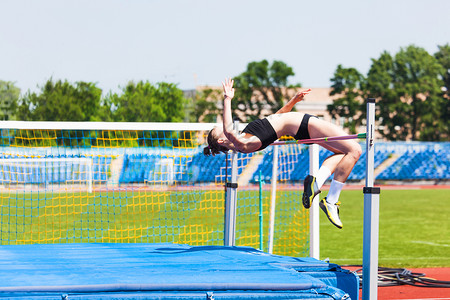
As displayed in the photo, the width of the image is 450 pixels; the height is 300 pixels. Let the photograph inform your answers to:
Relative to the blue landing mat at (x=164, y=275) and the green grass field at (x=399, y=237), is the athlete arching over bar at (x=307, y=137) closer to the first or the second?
the blue landing mat at (x=164, y=275)

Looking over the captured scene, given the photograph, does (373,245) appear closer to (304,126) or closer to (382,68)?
(304,126)

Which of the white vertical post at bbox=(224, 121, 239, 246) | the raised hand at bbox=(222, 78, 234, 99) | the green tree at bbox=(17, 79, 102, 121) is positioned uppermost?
the green tree at bbox=(17, 79, 102, 121)

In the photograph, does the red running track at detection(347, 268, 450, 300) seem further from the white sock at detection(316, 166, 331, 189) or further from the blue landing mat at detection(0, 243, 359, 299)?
the white sock at detection(316, 166, 331, 189)

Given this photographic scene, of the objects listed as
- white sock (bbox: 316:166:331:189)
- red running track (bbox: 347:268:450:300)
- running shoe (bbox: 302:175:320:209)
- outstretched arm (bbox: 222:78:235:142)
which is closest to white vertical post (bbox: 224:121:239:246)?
red running track (bbox: 347:268:450:300)

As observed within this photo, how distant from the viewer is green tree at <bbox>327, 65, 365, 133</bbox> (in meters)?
62.2

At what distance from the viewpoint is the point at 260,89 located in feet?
205

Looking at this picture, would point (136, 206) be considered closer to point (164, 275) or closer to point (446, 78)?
point (164, 275)

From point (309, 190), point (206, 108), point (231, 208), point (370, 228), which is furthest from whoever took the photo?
point (206, 108)

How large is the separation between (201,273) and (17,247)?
3.13 m

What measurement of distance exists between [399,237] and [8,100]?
1647 inches

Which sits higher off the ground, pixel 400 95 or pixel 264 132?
pixel 400 95

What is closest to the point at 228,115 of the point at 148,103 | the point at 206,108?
the point at 148,103

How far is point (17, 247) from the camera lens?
794cm

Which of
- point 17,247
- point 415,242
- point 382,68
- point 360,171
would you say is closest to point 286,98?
point 382,68
